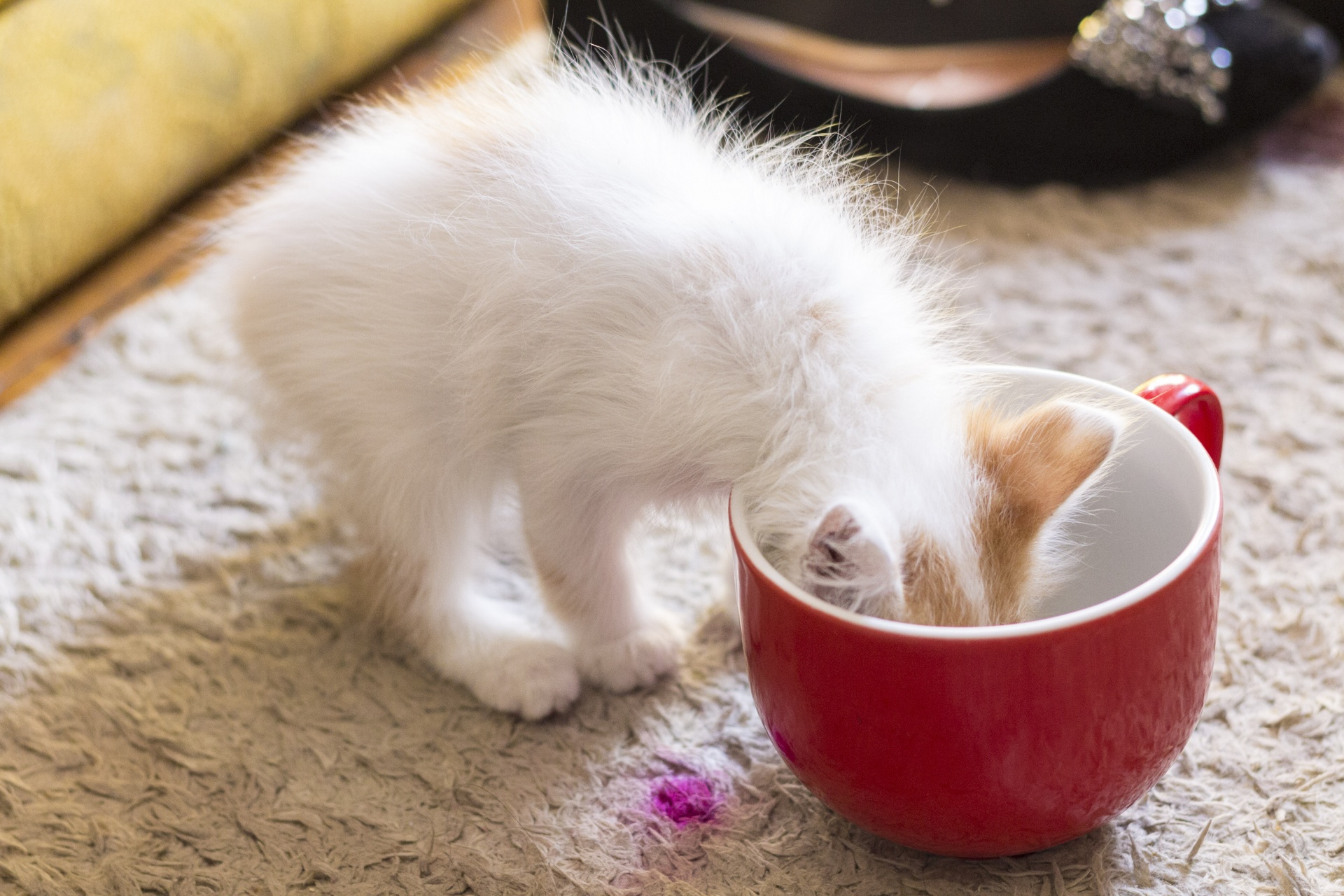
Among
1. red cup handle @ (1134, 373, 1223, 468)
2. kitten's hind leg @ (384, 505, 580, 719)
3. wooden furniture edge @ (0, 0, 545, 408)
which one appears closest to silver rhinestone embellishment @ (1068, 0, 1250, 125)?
wooden furniture edge @ (0, 0, 545, 408)

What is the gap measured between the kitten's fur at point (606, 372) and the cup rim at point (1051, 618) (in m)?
0.02

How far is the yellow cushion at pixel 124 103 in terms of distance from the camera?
4.63 ft

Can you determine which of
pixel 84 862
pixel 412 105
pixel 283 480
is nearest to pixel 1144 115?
pixel 412 105

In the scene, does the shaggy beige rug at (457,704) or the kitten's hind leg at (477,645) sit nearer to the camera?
the shaggy beige rug at (457,704)

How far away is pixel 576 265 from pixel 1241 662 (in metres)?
0.64

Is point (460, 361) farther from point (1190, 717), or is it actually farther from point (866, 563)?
point (1190, 717)

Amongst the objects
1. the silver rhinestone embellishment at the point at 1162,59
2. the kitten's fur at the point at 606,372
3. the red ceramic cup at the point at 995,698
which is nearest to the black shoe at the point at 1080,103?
the silver rhinestone embellishment at the point at 1162,59

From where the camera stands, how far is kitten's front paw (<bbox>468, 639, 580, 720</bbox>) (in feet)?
3.15

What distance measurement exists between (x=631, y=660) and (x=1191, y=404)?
0.49 meters

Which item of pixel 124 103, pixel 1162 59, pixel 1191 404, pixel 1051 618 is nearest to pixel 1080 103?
pixel 1162 59

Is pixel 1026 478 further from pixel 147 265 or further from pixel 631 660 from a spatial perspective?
pixel 147 265

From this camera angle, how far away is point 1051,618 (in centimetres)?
71

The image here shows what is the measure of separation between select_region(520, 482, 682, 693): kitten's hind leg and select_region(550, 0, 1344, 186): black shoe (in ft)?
3.07

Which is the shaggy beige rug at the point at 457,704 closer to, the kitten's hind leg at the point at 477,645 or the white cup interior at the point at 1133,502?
the kitten's hind leg at the point at 477,645
